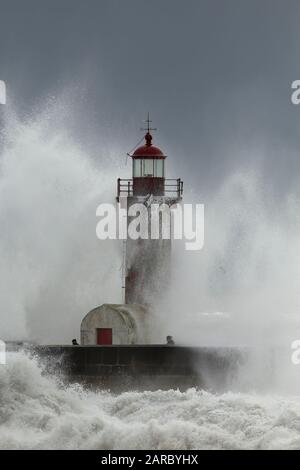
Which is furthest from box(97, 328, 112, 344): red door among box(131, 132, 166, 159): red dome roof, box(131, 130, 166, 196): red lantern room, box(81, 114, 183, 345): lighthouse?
box(131, 132, 166, 159): red dome roof

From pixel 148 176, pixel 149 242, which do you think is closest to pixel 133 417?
pixel 149 242

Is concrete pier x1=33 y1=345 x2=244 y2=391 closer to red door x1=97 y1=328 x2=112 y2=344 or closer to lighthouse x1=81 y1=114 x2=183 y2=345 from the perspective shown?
red door x1=97 y1=328 x2=112 y2=344

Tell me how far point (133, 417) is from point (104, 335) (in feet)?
14.2

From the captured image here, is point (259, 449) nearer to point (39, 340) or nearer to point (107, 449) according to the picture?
point (107, 449)

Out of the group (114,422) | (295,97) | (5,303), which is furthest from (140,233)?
(295,97)

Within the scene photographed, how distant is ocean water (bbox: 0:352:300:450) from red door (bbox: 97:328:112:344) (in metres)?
2.55

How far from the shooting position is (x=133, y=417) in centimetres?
2605

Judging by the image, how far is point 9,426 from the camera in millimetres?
25297

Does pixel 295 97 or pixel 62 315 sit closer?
pixel 62 315

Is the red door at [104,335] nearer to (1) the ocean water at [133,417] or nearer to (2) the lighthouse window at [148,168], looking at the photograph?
A: (1) the ocean water at [133,417]

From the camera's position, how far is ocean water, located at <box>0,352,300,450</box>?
24.4 meters

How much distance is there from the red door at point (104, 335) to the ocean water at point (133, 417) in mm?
2550

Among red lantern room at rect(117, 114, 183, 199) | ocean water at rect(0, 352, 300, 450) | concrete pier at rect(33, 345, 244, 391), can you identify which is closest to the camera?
ocean water at rect(0, 352, 300, 450)

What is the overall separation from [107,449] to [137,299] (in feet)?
25.6
